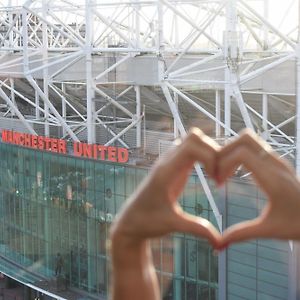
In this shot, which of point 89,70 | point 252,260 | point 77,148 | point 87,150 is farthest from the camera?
point 77,148

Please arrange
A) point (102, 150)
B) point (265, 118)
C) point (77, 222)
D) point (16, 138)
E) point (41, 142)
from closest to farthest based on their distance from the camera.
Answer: point (265, 118)
point (102, 150)
point (77, 222)
point (41, 142)
point (16, 138)

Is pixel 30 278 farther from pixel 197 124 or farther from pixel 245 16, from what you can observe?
pixel 245 16

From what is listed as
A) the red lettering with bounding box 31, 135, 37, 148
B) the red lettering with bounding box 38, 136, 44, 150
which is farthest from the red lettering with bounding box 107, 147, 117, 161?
the red lettering with bounding box 31, 135, 37, 148

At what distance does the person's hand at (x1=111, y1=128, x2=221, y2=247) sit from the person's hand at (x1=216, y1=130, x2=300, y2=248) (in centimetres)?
13

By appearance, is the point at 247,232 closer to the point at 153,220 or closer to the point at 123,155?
the point at 153,220

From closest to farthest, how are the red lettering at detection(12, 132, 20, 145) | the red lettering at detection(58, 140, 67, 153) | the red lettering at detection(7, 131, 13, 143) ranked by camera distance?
the red lettering at detection(58, 140, 67, 153), the red lettering at detection(12, 132, 20, 145), the red lettering at detection(7, 131, 13, 143)

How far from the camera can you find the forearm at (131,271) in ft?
19.6

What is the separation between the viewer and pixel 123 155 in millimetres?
25469

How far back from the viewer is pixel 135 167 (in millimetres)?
25234

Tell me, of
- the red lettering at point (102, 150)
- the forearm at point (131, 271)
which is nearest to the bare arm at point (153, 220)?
the forearm at point (131, 271)

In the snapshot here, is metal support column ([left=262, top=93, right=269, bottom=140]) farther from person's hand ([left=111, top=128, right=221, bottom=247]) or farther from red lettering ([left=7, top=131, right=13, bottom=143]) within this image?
person's hand ([left=111, top=128, right=221, bottom=247])

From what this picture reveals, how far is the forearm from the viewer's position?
598 centimetres

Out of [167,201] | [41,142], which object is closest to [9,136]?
[41,142]

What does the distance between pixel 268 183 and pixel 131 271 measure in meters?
1.32
